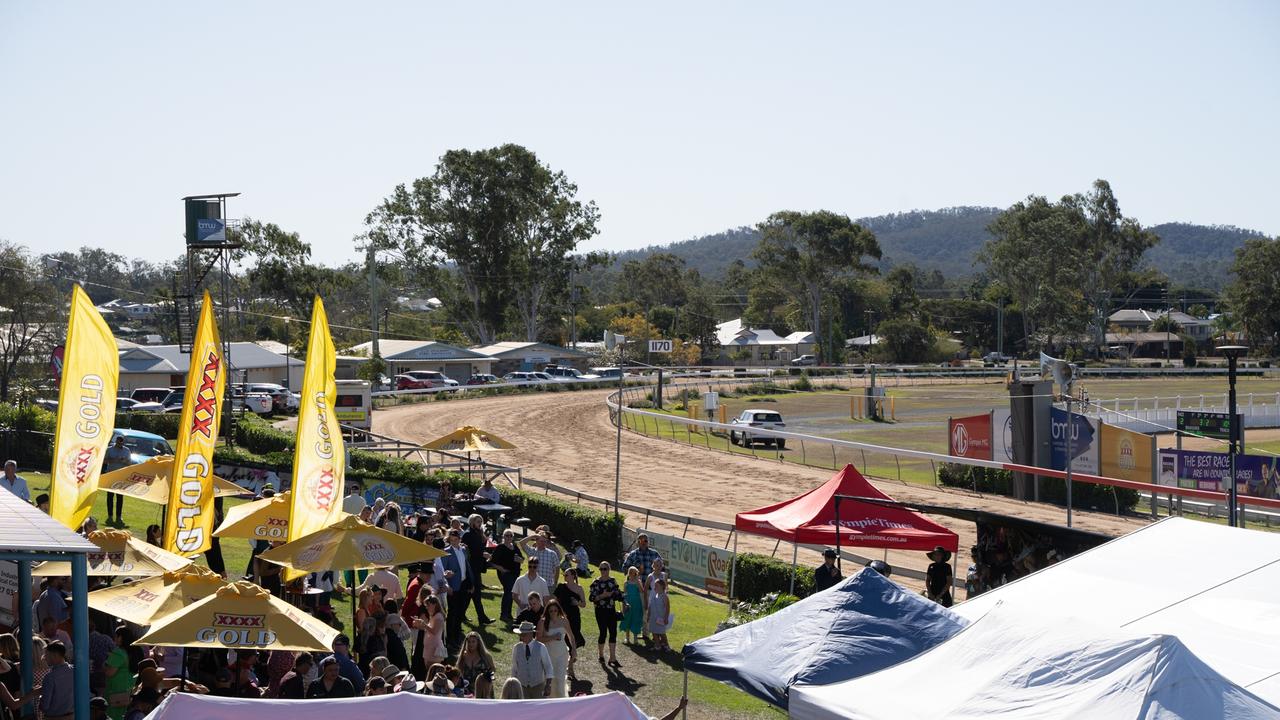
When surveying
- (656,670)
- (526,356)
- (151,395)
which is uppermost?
(526,356)

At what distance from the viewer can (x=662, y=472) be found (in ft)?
112

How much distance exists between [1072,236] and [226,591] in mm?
102798

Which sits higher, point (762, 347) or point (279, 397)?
point (762, 347)

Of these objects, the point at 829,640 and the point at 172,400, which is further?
the point at 172,400

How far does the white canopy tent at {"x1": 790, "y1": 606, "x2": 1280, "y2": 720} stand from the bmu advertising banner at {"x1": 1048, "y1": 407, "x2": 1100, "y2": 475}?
74.9ft

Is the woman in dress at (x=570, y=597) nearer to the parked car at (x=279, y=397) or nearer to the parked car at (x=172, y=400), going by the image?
the parked car at (x=172, y=400)

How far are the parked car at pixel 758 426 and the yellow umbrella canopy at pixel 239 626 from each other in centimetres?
3135

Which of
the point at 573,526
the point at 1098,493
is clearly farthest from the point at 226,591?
the point at 1098,493

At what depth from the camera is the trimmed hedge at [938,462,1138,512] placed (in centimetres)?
2677

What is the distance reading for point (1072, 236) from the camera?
101562 millimetres

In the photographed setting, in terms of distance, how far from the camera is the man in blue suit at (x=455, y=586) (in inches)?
515

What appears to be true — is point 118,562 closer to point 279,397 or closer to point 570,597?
point 570,597

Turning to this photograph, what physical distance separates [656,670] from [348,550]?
400 centimetres

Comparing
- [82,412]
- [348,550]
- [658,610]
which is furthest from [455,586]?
[82,412]
